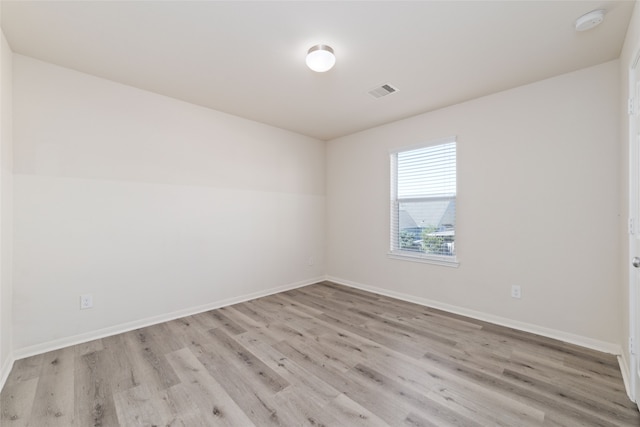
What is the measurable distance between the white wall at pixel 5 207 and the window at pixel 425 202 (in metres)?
3.92

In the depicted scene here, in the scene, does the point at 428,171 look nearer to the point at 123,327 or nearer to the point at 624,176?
the point at 624,176

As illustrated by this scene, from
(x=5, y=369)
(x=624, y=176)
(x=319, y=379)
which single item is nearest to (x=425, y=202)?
(x=624, y=176)

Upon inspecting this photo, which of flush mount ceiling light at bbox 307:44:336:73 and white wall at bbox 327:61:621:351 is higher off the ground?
flush mount ceiling light at bbox 307:44:336:73

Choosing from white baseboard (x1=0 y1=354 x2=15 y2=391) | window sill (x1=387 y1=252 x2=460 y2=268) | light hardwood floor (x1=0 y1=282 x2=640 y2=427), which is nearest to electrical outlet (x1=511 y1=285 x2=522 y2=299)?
light hardwood floor (x1=0 y1=282 x2=640 y2=427)

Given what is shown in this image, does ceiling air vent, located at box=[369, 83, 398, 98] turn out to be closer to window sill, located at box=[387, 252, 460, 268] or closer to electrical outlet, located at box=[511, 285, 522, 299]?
window sill, located at box=[387, 252, 460, 268]

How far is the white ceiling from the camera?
183 cm

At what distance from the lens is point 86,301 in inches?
103

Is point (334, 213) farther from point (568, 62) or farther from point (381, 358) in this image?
point (568, 62)

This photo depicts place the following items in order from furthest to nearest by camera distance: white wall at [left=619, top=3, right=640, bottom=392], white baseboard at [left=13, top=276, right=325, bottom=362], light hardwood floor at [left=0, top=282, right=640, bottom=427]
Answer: white baseboard at [left=13, top=276, right=325, bottom=362]
white wall at [left=619, top=3, right=640, bottom=392]
light hardwood floor at [left=0, top=282, right=640, bottom=427]

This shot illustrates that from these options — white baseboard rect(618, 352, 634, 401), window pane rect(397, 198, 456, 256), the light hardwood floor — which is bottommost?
the light hardwood floor

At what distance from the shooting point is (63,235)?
251 centimetres

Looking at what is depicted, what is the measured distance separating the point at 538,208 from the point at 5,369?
4731 mm

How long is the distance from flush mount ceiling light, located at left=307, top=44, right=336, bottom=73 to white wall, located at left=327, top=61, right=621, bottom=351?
74.5 inches

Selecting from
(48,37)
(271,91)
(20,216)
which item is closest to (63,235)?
(20,216)
